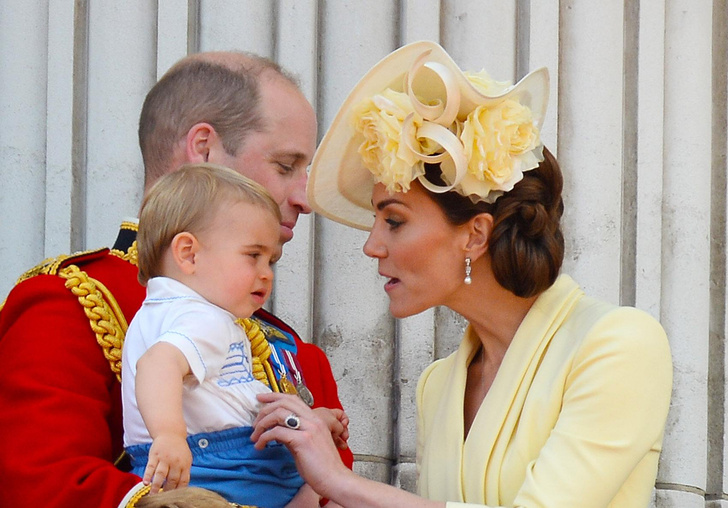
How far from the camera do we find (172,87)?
9.46ft

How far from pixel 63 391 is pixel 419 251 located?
2.57 feet

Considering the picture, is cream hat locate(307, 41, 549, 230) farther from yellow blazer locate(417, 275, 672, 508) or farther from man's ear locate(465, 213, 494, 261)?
yellow blazer locate(417, 275, 672, 508)

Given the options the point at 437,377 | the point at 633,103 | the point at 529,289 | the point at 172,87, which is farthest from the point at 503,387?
the point at 633,103

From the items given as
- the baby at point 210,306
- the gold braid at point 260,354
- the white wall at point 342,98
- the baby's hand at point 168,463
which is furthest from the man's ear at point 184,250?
the white wall at point 342,98

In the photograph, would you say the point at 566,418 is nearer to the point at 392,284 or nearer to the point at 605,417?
the point at 605,417

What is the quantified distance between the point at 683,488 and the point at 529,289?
1255 mm

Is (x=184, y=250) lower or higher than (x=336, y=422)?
higher

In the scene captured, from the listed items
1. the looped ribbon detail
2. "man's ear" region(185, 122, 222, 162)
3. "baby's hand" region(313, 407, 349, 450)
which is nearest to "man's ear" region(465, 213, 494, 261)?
the looped ribbon detail

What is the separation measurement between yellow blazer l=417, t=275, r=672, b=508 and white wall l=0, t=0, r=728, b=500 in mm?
909

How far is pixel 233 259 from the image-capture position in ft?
7.28

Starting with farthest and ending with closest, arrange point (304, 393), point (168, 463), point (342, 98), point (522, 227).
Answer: point (342, 98) < point (304, 393) < point (522, 227) < point (168, 463)

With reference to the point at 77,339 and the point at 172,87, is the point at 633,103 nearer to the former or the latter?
the point at 172,87

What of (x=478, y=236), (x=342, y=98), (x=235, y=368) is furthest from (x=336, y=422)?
(x=342, y=98)

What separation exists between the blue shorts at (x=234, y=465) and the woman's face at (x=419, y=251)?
45 cm
